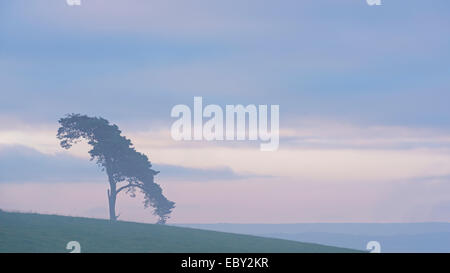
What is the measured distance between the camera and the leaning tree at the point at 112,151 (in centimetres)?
8419

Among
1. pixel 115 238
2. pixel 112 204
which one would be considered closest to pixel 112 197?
pixel 112 204

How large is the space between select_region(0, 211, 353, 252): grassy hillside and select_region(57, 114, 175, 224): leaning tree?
13612mm

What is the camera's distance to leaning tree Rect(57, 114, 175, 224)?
276 ft

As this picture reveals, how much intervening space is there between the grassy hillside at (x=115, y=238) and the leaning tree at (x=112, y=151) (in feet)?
44.7

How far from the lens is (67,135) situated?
83.9 m
